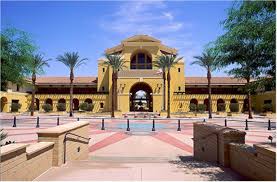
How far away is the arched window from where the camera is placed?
62.9 metres

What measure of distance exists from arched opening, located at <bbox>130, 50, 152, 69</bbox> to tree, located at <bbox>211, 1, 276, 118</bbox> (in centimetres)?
5362

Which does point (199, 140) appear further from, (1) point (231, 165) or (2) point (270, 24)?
(2) point (270, 24)

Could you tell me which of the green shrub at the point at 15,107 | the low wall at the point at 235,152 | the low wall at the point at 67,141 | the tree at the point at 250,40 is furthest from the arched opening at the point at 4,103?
the tree at the point at 250,40

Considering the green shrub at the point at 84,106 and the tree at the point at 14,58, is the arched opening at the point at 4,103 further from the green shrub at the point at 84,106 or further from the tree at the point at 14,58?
the tree at the point at 14,58

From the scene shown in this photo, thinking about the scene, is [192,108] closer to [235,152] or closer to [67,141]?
[67,141]

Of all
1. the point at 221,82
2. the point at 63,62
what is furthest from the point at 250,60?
the point at 221,82

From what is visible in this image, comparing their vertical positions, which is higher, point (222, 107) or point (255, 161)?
Result: point (222, 107)

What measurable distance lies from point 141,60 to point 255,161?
57.7 m

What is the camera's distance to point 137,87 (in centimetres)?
6525

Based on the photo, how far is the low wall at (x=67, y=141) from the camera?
27.5 feet

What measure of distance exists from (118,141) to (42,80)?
172ft

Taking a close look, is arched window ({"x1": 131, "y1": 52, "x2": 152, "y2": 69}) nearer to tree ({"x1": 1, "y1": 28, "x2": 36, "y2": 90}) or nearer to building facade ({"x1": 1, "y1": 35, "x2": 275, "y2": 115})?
building facade ({"x1": 1, "y1": 35, "x2": 275, "y2": 115})

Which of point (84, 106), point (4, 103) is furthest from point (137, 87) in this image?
point (4, 103)

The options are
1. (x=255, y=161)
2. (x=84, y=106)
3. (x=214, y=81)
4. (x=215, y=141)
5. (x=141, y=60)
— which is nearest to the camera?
(x=255, y=161)
